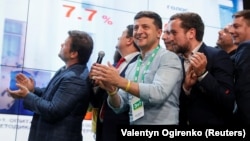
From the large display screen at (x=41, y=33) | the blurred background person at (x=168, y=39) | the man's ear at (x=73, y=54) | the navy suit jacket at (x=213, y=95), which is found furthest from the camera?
the large display screen at (x=41, y=33)

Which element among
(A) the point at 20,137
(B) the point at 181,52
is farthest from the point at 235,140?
(A) the point at 20,137

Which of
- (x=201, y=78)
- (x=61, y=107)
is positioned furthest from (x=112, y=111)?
(x=201, y=78)

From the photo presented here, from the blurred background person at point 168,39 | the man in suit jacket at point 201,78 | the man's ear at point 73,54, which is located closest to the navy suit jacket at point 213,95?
the man in suit jacket at point 201,78

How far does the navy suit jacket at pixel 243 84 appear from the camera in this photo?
1583 millimetres

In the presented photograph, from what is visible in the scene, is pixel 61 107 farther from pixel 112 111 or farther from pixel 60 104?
pixel 112 111

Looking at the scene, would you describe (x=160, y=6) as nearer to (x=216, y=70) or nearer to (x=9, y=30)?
(x=9, y=30)

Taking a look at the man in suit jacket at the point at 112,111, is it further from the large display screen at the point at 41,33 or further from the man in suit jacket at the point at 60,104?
the large display screen at the point at 41,33

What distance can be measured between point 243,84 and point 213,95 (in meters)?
0.17

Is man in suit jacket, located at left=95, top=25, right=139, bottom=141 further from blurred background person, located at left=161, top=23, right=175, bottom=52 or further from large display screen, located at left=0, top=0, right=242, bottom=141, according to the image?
large display screen, located at left=0, top=0, right=242, bottom=141

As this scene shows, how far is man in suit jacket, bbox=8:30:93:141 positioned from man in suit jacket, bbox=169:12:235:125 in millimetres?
555

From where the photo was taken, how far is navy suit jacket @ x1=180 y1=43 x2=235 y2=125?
1538 millimetres

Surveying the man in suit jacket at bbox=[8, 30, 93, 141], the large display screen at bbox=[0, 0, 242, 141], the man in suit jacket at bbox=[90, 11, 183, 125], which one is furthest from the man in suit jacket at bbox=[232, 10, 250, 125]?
the large display screen at bbox=[0, 0, 242, 141]

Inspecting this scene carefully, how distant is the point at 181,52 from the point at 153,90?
13.0 inches

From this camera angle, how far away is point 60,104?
1887 mm
